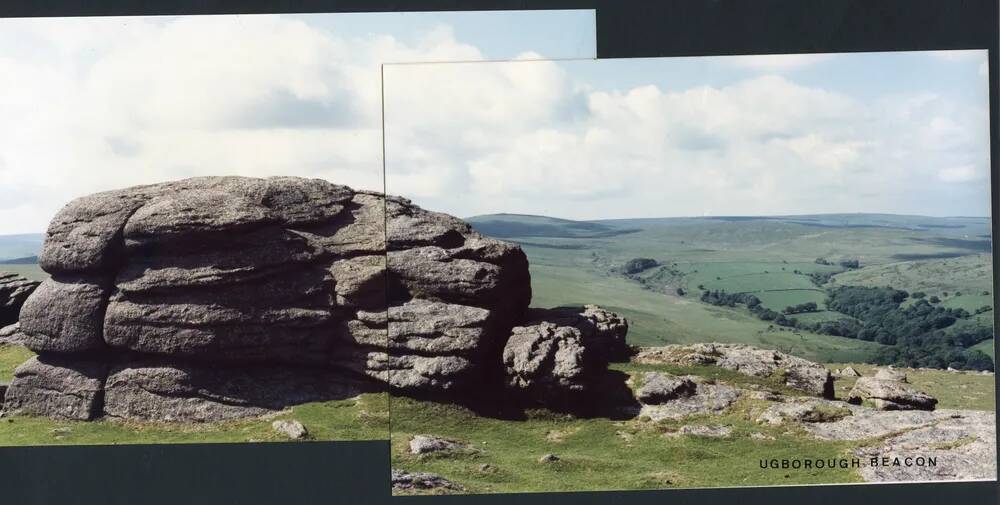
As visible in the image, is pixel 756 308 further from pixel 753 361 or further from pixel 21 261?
pixel 21 261

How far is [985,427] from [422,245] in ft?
31.0

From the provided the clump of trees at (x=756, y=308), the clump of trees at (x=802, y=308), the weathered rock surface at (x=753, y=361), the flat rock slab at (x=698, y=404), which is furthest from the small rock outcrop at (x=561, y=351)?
the clump of trees at (x=802, y=308)

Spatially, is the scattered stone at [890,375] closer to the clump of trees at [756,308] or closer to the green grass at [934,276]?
the green grass at [934,276]

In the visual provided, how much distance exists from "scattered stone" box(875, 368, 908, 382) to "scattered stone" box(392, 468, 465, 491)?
706 cm

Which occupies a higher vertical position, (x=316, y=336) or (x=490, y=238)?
(x=490, y=238)

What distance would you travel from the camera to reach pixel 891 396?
15805mm

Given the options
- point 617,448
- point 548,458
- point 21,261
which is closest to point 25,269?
point 21,261

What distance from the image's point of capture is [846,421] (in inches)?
618

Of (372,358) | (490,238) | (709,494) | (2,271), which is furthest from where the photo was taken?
(2,271)

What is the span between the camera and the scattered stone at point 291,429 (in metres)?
17.3

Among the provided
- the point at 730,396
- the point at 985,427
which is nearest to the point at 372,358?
the point at 730,396

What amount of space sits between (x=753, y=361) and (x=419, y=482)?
19.3 feet

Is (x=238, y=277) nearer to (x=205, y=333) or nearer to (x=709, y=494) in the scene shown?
(x=205, y=333)

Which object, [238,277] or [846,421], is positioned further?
[238,277]
